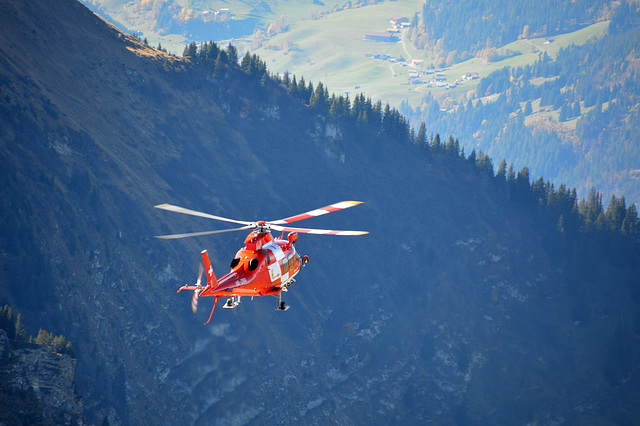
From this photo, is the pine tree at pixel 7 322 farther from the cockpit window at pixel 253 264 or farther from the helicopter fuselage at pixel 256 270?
the cockpit window at pixel 253 264

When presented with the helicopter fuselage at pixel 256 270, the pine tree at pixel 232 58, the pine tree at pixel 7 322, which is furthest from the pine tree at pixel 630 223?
the pine tree at pixel 7 322

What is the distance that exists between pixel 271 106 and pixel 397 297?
176 ft

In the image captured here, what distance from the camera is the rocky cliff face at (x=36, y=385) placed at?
79875mm

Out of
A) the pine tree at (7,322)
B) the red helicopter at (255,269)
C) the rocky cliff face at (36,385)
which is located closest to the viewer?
the red helicopter at (255,269)

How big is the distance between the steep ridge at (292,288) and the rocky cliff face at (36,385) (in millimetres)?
7889

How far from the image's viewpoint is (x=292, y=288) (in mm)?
132500

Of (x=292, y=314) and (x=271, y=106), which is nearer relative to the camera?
(x=292, y=314)

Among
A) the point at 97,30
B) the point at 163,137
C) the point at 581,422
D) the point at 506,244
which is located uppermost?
the point at 97,30

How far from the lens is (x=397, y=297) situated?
472ft

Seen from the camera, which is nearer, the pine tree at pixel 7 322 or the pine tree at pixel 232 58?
the pine tree at pixel 7 322

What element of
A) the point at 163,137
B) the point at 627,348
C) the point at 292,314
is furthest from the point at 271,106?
the point at 627,348

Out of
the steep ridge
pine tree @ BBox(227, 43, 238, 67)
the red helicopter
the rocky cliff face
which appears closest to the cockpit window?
the red helicopter

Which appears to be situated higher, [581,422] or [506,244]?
[506,244]

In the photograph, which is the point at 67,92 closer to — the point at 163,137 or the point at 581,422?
→ the point at 163,137
